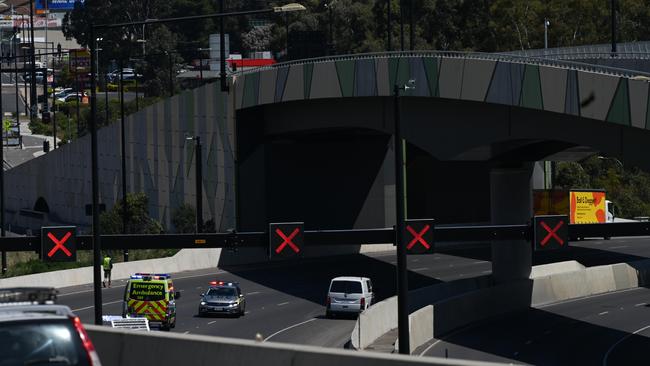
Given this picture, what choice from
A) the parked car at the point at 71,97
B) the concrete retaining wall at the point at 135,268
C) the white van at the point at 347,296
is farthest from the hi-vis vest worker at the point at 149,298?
the parked car at the point at 71,97

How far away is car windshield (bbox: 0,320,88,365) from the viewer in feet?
41.3

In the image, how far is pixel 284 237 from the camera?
39.2 metres

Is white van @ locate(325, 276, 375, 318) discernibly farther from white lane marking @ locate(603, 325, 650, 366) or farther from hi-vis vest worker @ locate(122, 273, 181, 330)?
white lane marking @ locate(603, 325, 650, 366)

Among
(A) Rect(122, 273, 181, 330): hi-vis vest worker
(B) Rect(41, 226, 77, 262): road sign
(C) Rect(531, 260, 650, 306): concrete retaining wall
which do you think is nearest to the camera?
(B) Rect(41, 226, 77, 262): road sign

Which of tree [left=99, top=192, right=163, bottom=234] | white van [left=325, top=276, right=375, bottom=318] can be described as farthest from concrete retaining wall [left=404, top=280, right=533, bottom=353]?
tree [left=99, top=192, right=163, bottom=234]

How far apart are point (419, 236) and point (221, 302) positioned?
43.6 feet

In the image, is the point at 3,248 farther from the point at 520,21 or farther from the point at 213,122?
the point at 520,21

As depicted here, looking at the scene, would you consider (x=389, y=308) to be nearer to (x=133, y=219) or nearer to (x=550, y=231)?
(x=550, y=231)

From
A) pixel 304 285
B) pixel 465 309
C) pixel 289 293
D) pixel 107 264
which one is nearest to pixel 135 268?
pixel 107 264

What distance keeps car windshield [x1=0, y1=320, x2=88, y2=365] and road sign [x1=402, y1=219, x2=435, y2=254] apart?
1097 inches

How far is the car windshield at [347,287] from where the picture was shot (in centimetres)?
5275

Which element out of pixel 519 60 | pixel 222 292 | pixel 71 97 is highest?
pixel 71 97

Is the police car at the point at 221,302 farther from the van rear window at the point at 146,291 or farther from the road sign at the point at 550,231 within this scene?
the road sign at the point at 550,231

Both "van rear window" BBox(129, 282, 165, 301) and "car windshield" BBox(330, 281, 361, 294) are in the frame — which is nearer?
"van rear window" BBox(129, 282, 165, 301)
